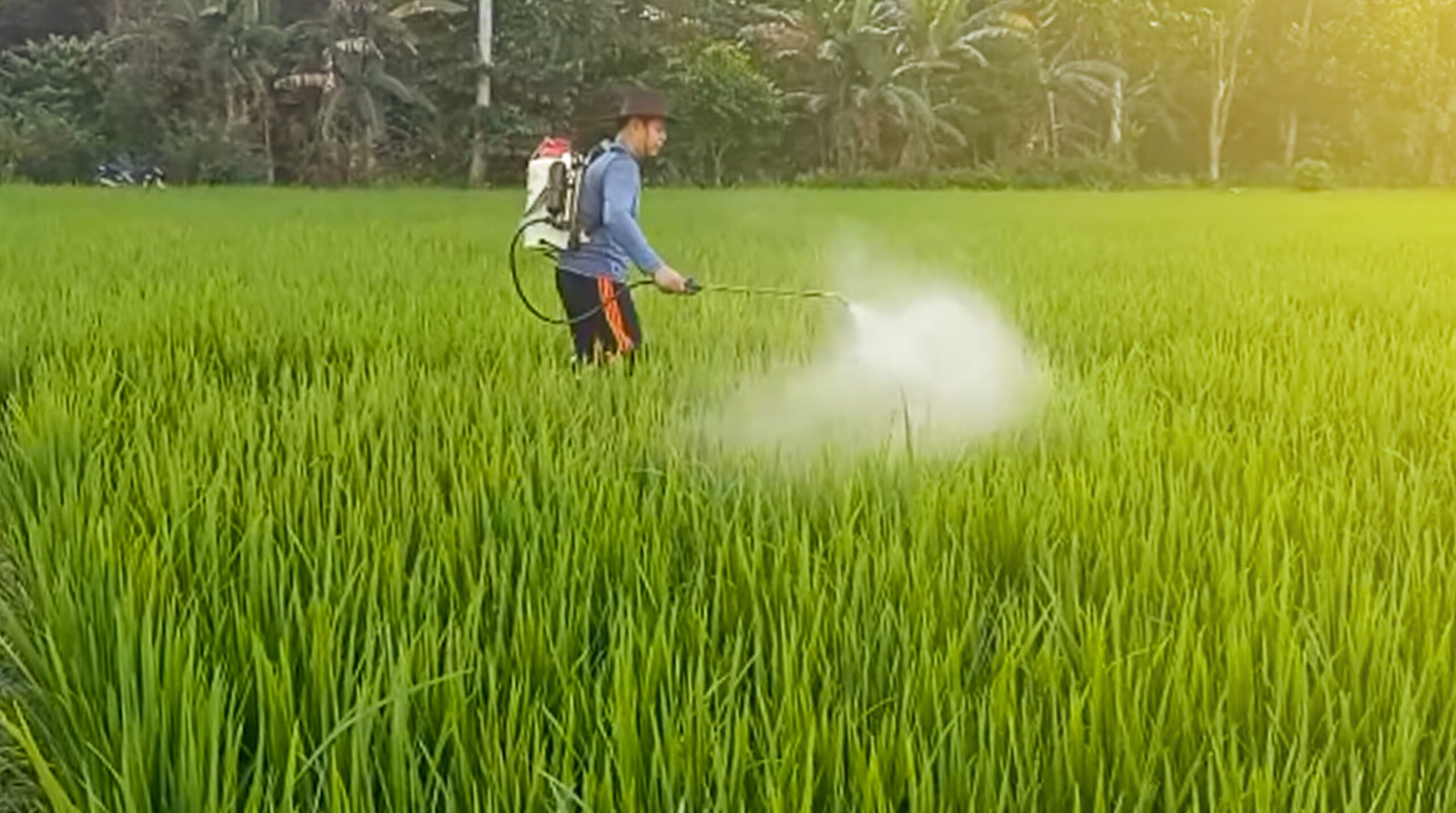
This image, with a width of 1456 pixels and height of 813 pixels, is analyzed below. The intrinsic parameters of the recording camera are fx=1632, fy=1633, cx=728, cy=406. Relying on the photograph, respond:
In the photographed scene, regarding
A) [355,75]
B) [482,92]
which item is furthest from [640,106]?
[482,92]

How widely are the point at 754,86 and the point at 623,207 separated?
16.1 meters

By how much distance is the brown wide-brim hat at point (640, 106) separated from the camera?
3.94 metres

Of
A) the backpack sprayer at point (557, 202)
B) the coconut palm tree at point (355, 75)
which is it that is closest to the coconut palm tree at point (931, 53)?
the coconut palm tree at point (355, 75)

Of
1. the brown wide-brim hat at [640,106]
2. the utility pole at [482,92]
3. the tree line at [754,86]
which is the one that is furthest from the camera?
the utility pole at [482,92]

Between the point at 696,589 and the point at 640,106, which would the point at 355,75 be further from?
the point at 696,589

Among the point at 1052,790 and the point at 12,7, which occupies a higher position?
the point at 12,7

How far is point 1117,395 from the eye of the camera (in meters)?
3.37

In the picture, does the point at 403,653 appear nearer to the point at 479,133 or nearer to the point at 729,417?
the point at 729,417

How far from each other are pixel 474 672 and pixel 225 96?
61.2 feet

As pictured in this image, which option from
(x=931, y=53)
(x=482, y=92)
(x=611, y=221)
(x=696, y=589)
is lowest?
(x=696, y=589)

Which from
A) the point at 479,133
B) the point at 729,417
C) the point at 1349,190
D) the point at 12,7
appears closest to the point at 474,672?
the point at 729,417

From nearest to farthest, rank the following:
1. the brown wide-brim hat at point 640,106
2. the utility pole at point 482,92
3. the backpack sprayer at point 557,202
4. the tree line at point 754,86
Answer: the brown wide-brim hat at point 640,106, the backpack sprayer at point 557,202, the tree line at point 754,86, the utility pole at point 482,92

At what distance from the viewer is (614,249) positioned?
13.9ft

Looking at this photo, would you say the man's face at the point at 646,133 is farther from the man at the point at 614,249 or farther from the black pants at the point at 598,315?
the black pants at the point at 598,315
